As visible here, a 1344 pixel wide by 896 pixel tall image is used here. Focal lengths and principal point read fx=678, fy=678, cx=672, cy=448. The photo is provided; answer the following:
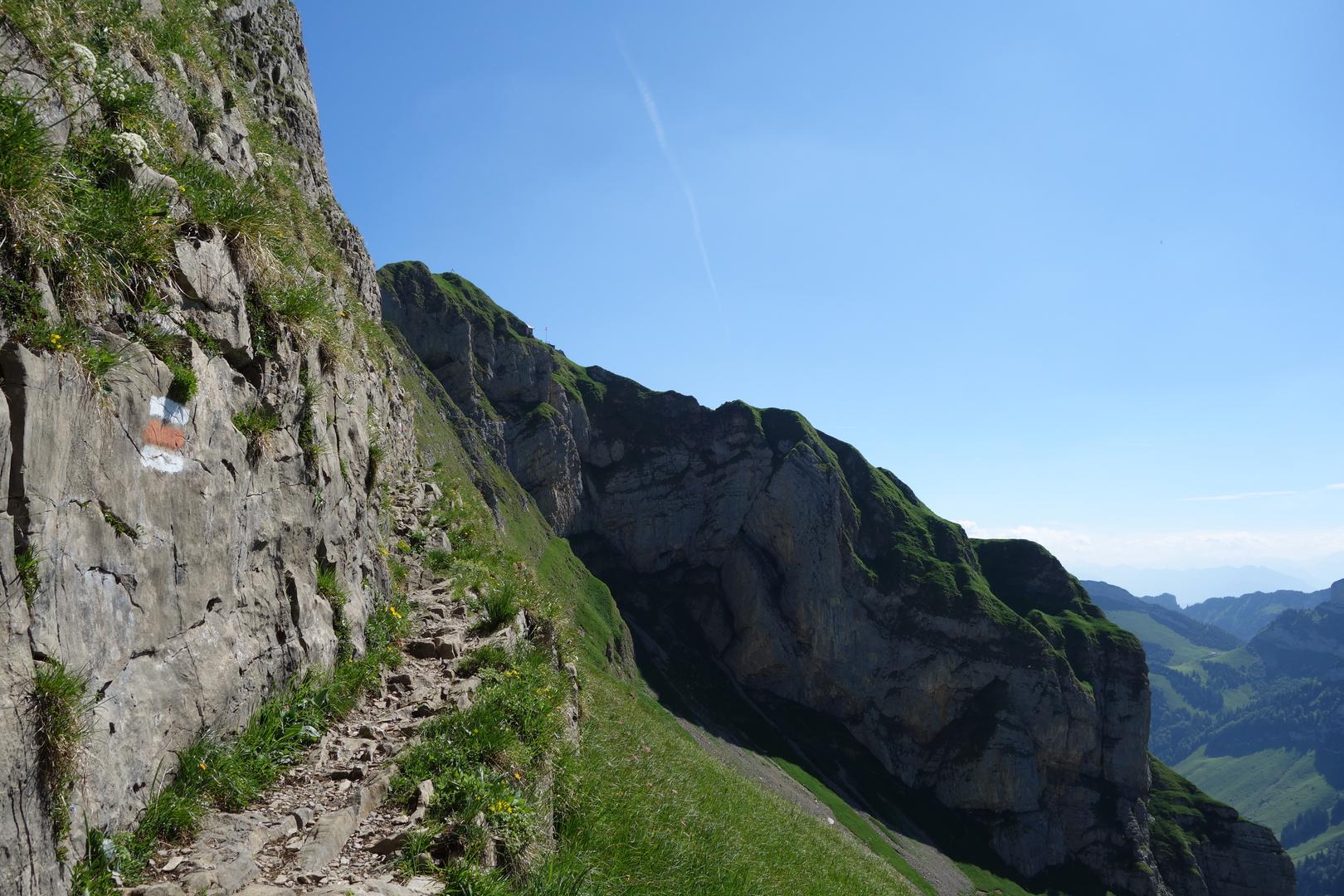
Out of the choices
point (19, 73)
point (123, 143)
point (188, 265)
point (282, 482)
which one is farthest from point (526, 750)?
point (19, 73)

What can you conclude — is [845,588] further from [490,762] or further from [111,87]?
[111,87]

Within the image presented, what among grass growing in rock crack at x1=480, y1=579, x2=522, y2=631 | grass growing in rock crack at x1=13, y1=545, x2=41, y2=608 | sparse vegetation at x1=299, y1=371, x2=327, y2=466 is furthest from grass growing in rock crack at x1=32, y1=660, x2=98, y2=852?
grass growing in rock crack at x1=480, y1=579, x2=522, y2=631

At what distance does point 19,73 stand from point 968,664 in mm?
140124

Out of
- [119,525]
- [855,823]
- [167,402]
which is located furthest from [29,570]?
[855,823]

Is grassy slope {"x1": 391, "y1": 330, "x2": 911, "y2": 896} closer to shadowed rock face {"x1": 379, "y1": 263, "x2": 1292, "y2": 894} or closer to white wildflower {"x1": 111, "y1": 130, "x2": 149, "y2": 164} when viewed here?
white wildflower {"x1": 111, "y1": 130, "x2": 149, "y2": 164}

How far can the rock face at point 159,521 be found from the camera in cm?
521

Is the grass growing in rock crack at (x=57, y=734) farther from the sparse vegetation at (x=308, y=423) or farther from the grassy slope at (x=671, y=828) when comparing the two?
the sparse vegetation at (x=308, y=423)

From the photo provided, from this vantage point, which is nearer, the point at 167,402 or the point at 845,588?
the point at 167,402

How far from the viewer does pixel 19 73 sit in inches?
277

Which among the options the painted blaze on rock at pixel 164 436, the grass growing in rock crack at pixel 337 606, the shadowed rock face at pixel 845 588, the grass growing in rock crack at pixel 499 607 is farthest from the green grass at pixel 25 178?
the shadowed rock face at pixel 845 588

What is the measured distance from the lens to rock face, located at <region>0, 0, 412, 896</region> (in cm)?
521

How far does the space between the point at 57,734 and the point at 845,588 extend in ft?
446

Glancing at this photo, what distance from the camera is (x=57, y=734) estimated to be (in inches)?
201

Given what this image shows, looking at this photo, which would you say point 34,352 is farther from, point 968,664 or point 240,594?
point 968,664
